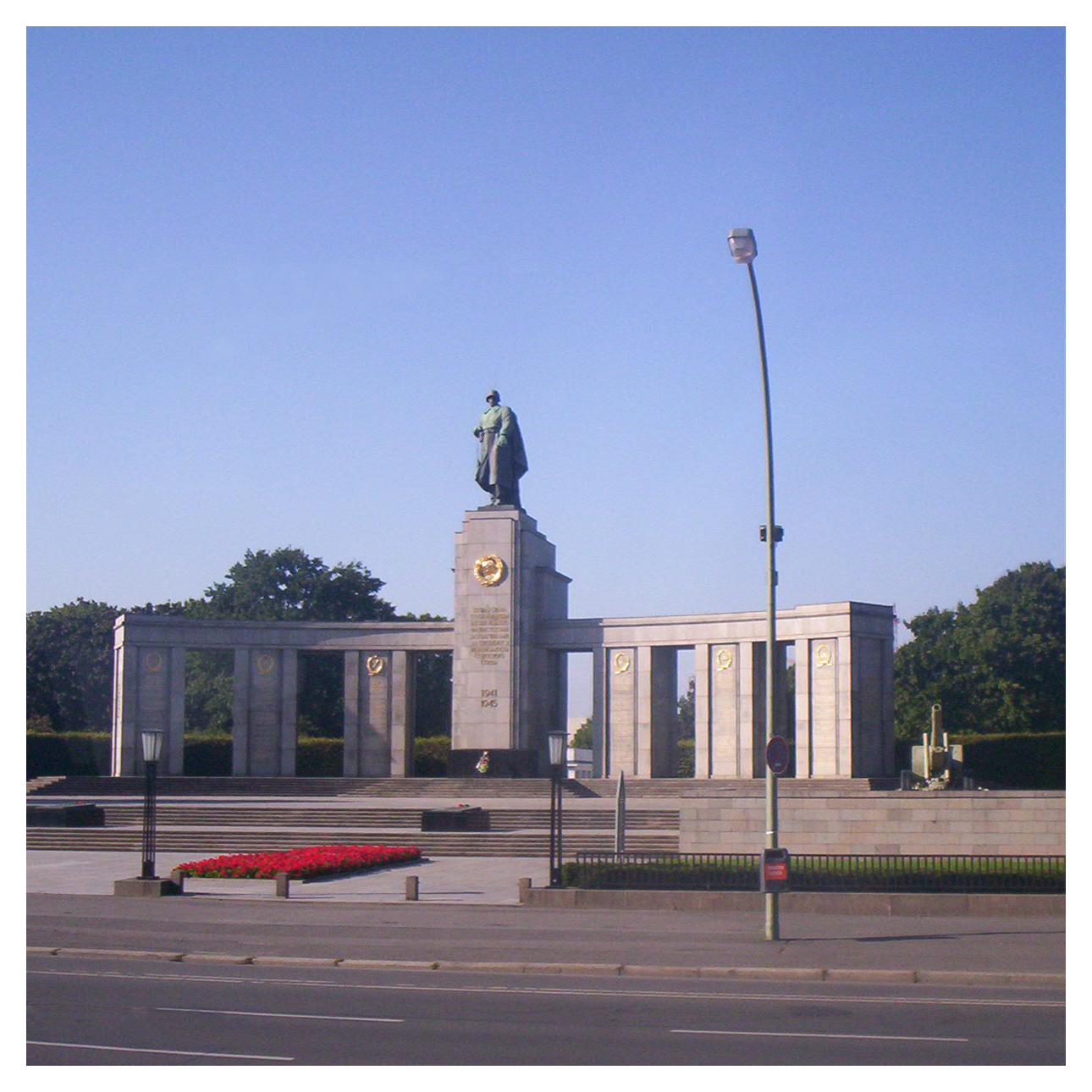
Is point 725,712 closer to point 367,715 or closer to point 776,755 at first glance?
point 367,715

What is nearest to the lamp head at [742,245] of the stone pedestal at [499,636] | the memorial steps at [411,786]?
the memorial steps at [411,786]

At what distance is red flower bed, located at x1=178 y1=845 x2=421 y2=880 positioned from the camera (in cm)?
3338

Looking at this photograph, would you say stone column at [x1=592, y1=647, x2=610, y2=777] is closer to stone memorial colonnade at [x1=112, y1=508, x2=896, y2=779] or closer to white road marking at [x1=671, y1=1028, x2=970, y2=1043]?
stone memorial colonnade at [x1=112, y1=508, x2=896, y2=779]

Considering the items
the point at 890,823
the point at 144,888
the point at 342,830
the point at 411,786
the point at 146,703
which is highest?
the point at 146,703

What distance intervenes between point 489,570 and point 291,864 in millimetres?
31350

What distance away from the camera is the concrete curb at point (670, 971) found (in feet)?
60.4

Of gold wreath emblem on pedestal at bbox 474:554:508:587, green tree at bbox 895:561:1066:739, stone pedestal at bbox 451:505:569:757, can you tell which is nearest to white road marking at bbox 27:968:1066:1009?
stone pedestal at bbox 451:505:569:757

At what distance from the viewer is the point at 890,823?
3322cm

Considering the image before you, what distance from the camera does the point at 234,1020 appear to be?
14688 mm

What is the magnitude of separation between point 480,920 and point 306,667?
69.4m

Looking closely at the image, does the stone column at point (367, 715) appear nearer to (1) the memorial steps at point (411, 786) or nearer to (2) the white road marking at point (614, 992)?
(1) the memorial steps at point (411, 786)

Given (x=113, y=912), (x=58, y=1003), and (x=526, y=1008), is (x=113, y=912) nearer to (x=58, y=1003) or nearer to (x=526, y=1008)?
(x=58, y=1003)

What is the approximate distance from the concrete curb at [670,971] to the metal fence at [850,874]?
732 cm

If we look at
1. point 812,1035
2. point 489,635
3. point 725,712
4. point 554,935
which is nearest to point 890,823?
point 554,935
